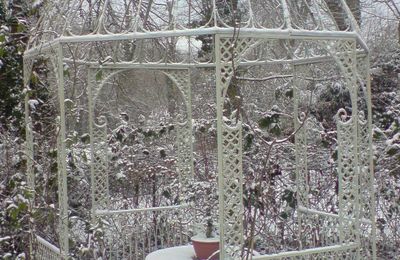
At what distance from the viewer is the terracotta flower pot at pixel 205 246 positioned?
18.0ft

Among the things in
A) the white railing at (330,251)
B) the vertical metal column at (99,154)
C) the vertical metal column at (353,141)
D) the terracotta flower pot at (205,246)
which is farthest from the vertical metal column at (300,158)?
the vertical metal column at (99,154)

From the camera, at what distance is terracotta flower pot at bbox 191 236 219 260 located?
18.0 ft

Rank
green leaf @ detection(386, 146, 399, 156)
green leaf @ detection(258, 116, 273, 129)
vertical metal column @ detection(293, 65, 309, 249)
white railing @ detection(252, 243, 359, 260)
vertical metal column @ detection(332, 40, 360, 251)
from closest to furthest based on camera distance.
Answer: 1. white railing @ detection(252, 243, 359, 260)
2. vertical metal column @ detection(332, 40, 360, 251)
3. green leaf @ detection(386, 146, 399, 156)
4. vertical metal column @ detection(293, 65, 309, 249)
5. green leaf @ detection(258, 116, 273, 129)

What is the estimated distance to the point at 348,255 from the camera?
5.43 m

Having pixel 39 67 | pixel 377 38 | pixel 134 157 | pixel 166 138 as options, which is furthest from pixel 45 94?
pixel 377 38

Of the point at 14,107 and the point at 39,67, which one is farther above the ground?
the point at 39,67

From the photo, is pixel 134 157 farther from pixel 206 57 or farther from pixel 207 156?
pixel 206 57

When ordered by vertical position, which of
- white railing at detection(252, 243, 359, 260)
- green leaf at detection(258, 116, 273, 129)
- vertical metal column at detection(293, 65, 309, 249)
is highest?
green leaf at detection(258, 116, 273, 129)

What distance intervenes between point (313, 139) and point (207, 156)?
180cm

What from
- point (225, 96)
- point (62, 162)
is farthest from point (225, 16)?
point (62, 162)

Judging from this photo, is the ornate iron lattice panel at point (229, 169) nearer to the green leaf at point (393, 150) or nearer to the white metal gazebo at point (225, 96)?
the white metal gazebo at point (225, 96)

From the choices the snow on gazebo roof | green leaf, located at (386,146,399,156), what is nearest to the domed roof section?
the snow on gazebo roof

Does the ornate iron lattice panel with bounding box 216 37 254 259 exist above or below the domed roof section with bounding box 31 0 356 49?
below

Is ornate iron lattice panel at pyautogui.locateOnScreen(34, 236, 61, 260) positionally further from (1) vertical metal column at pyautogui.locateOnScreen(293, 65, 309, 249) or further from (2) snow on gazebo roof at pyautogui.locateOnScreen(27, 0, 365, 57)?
(1) vertical metal column at pyautogui.locateOnScreen(293, 65, 309, 249)
